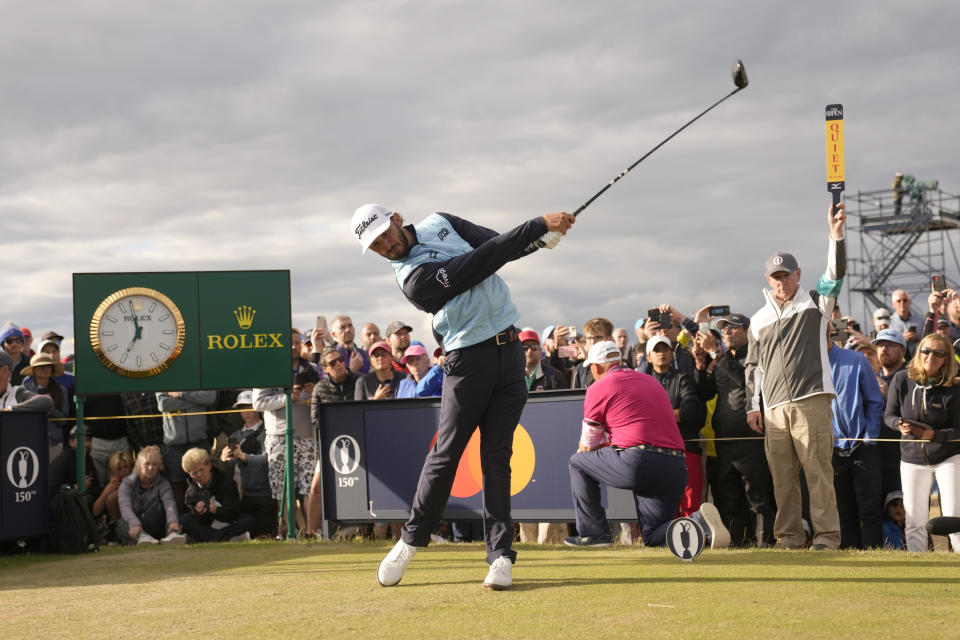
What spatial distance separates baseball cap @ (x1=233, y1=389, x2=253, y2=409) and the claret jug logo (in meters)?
1.33

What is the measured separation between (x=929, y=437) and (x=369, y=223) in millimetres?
5498

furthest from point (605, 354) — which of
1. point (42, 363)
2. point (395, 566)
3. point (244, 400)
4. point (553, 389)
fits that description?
point (42, 363)

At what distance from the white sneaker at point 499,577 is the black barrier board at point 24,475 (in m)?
6.26

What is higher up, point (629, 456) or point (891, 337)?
point (891, 337)

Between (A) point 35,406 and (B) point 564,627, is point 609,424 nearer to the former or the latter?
(B) point 564,627

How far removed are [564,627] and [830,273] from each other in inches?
203

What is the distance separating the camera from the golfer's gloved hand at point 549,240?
5.92 metres

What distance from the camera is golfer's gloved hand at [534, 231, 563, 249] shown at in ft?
19.4

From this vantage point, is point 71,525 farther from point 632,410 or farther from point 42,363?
point 632,410

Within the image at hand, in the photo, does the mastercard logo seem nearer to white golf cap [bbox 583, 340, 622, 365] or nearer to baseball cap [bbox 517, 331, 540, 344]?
white golf cap [bbox 583, 340, 622, 365]

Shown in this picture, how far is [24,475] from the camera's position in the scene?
1053 centimetres

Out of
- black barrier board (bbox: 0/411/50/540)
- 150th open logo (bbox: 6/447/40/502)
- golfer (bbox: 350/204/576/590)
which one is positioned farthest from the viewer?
150th open logo (bbox: 6/447/40/502)

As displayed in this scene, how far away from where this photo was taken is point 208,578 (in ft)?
24.3

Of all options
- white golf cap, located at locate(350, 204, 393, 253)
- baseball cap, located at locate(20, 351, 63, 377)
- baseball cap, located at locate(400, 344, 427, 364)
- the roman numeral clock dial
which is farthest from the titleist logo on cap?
baseball cap, located at locate(20, 351, 63, 377)
